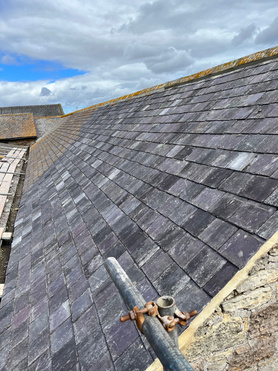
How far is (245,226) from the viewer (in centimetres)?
220

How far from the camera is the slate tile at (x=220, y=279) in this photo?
6.42 feet

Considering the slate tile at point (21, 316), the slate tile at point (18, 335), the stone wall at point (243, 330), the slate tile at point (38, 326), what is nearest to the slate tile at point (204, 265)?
the stone wall at point (243, 330)

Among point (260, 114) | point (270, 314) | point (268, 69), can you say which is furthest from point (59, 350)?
point (268, 69)

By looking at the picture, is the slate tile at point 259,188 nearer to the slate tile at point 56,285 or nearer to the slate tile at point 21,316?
the slate tile at point 56,285

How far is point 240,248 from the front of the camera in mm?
2072

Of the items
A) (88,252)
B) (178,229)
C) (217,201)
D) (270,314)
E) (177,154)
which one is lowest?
(270,314)

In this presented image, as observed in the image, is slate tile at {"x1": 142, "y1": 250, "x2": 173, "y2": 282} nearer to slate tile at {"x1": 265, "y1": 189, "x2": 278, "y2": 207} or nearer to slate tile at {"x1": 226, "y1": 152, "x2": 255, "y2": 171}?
slate tile at {"x1": 265, "y1": 189, "x2": 278, "y2": 207}

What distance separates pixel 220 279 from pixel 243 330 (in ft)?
2.17

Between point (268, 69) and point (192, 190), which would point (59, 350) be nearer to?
point (192, 190)

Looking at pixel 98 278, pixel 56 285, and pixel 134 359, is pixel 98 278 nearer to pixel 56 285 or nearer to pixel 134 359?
pixel 56 285

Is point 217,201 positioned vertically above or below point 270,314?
above

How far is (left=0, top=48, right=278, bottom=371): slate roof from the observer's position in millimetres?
2188

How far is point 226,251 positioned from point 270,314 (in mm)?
824

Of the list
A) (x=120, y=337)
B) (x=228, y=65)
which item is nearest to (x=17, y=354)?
(x=120, y=337)
